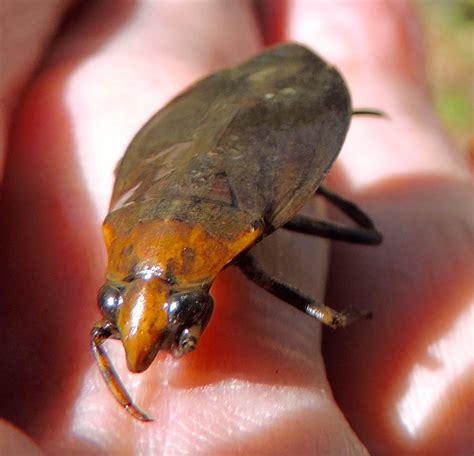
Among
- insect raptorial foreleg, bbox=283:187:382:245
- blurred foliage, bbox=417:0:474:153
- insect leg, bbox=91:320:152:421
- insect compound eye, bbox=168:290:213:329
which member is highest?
insect compound eye, bbox=168:290:213:329

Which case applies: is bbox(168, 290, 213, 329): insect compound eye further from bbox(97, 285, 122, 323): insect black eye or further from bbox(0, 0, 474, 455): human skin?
bbox(0, 0, 474, 455): human skin

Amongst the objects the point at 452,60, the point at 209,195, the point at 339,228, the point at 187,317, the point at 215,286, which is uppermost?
the point at 209,195

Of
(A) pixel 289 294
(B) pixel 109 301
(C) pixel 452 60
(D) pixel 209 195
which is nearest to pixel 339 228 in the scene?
(A) pixel 289 294

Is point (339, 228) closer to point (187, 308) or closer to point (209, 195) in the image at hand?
point (209, 195)

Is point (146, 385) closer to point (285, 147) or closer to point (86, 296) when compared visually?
point (86, 296)

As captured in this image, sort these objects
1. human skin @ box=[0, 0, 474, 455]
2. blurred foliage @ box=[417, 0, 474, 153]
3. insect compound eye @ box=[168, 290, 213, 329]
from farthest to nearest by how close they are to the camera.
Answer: blurred foliage @ box=[417, 0, 474, 153]
human skin @ box=[0, 0, 474, 455]
insect compound eye @ box=[168, 290, 213, 329]

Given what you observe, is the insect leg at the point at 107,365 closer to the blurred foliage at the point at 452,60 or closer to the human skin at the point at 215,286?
the human skin at the point at 215,286

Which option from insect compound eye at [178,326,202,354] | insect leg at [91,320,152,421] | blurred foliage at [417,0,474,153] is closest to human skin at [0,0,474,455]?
insect leg at [91,320,152,421]

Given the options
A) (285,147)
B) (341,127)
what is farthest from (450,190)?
(285,147)
